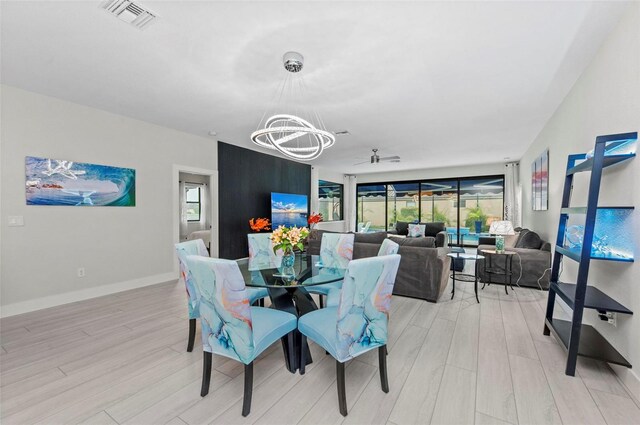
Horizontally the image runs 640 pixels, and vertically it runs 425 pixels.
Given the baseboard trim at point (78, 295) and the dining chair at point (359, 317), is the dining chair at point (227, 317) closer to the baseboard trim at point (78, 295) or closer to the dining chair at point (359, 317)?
the dining chair at point (359, 317)

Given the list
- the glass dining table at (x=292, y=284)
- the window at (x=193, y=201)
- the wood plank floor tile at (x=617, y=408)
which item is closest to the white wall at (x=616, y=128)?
the wood plank floor tile at (x=617, y=408)

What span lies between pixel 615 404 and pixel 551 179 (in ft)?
10.6

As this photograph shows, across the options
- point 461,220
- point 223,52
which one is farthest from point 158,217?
point 461,220

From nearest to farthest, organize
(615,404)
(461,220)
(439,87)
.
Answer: (615,404) → (439,87) → (461,220)

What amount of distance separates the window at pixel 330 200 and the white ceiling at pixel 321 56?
5.38 m

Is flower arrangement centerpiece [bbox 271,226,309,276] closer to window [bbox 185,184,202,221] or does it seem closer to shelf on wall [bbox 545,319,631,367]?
shelf on wall [bbox 545,319,631,367]

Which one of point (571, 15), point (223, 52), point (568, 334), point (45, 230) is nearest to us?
point (571, 15)

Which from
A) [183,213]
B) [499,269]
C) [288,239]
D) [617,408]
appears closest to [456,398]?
[617,408]

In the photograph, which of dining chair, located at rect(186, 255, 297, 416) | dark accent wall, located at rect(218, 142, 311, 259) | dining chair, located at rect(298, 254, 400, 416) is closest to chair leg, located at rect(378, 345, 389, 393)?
dining chair, located at rect(298, 254, 400, 416)

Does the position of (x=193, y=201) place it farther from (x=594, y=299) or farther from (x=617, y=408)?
(x=617, y=408)

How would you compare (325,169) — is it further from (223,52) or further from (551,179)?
(223,52)

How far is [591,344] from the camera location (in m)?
2.08

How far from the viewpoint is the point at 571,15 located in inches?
78.4

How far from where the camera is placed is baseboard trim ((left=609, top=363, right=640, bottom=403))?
1748mm
